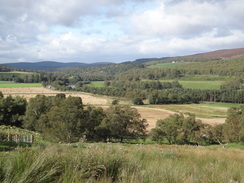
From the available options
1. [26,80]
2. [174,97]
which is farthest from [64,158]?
[26,80]

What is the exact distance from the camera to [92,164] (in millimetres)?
4223

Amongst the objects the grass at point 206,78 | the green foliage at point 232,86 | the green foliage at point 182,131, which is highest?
the grass at point 206,78

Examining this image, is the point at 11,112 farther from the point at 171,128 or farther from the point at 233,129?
the point at 233,129

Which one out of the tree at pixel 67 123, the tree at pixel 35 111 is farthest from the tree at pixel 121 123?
the tree at pixel 35 111

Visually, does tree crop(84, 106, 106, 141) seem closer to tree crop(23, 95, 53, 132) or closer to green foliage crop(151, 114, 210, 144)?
tree crop(23, 95, 53, 132)

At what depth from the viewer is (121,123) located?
4250 centimetres

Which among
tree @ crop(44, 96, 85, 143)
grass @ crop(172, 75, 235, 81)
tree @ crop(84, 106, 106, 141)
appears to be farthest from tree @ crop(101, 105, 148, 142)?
grass @ crop(172, 75, 235, 81)

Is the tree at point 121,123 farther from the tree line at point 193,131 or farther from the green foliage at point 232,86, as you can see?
the green foliage at point 232,86

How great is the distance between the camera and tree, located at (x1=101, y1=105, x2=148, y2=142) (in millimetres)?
41481

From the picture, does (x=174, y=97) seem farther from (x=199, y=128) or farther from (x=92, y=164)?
(x=92, y=164)

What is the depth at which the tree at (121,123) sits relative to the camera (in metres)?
41.5

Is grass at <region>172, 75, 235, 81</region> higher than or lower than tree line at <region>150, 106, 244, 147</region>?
higher

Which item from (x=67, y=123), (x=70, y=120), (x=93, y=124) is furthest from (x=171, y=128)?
(x=67, y=123)

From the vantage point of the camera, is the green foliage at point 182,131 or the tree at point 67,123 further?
the green foliage at point 182,131
